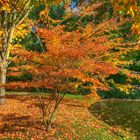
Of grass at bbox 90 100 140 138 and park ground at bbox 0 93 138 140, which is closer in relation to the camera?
park ground at bbox 0 93 138 140

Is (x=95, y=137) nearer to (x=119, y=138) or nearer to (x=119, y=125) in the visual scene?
(x=119, y=138)

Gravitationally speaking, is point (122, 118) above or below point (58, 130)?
below

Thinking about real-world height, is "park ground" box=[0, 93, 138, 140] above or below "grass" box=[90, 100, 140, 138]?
above

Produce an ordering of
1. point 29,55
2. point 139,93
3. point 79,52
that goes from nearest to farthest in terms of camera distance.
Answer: point 79,52
point 29,55
point 139,93

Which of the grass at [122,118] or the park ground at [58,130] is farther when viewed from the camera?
the grass at [122,118]

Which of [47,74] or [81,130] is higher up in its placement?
[47,74]

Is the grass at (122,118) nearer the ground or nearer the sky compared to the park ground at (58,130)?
nearer the ground

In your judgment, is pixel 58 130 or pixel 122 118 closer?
Result: pixel 58 130

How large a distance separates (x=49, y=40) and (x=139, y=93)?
68.9 ft

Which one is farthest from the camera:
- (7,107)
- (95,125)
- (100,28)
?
(100,28)

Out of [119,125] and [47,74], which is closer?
[47,74]

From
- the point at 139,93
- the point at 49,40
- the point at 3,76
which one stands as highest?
the point at 49,40

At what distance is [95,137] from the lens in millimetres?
12336

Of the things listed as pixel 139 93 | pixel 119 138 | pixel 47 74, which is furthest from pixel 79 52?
pixel 139 93
